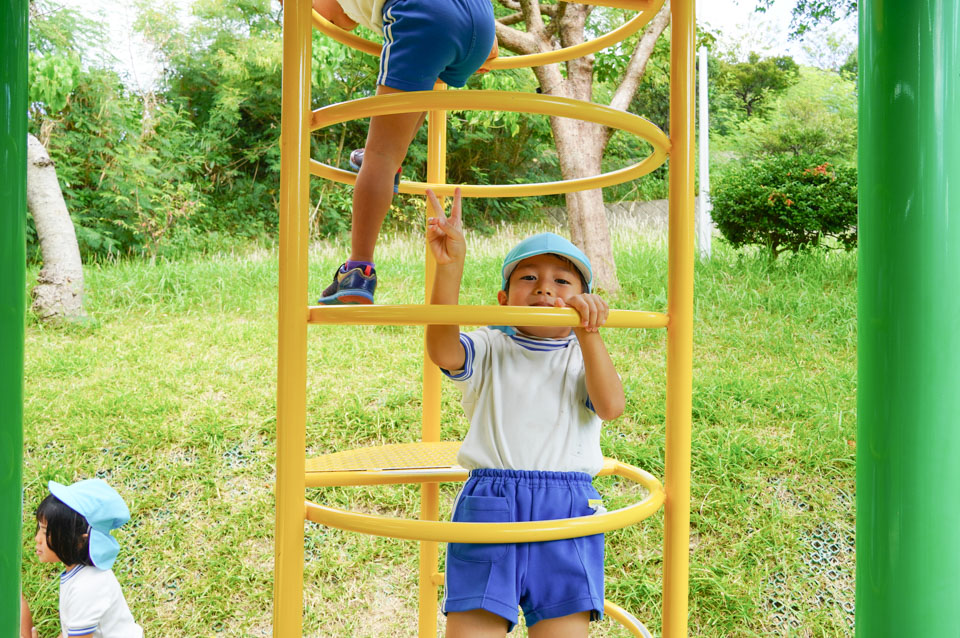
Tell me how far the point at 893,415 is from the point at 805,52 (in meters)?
7.54

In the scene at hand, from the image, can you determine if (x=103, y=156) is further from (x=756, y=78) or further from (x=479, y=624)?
(x=479, y=624)

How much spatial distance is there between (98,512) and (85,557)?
0.49ft

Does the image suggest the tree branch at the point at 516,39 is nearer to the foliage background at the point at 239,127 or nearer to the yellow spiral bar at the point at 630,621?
the foliage background at the point at 239,127

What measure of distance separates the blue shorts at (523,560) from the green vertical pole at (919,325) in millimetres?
554

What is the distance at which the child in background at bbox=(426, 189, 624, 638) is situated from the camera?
→ 58.0 inches

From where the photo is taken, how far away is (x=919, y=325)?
1048 millimetres

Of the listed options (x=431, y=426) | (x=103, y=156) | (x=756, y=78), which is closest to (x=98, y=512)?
(x=431, y=426)

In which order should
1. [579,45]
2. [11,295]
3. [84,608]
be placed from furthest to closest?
[84,608] → [579,45] → [11,295]

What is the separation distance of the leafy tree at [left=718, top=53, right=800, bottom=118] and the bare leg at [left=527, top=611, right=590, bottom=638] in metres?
7.06

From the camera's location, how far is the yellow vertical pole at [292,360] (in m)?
1.25

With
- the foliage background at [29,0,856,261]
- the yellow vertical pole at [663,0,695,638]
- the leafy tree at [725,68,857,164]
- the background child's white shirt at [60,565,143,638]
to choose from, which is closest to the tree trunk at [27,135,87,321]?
the foliage background at [29,0,856,261]

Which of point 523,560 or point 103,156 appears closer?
point 523,560

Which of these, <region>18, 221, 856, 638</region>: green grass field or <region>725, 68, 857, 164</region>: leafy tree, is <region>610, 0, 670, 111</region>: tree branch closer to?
<region>18, 221, 856, 638</region>: green grass field

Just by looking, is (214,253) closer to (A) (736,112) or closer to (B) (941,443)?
(A) (736,112)
